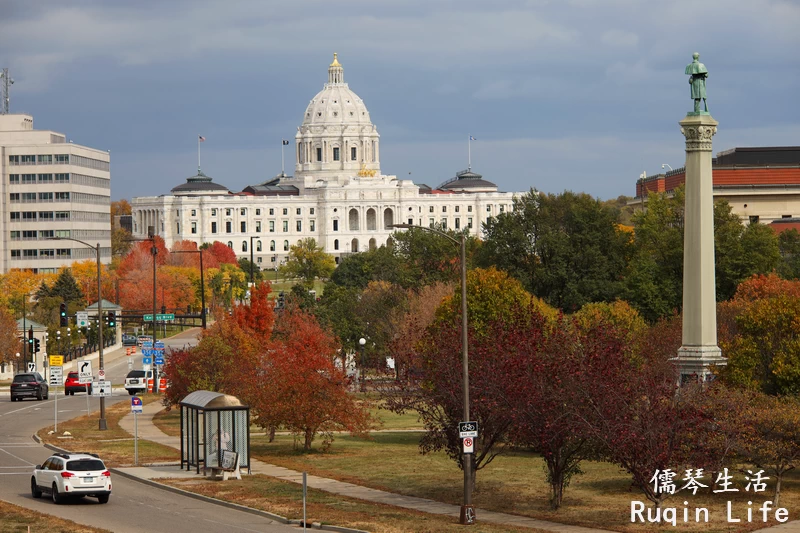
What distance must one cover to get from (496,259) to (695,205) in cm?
5133

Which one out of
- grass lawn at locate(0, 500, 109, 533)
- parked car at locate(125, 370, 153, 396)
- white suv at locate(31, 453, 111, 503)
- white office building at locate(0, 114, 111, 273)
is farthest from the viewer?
white office building at locate(0, 114, 111, 273)

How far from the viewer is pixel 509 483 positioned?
136 feet

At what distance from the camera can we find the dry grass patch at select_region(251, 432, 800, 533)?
34.9 meters

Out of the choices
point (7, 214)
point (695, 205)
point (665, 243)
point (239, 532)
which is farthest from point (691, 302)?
point (7, 214)

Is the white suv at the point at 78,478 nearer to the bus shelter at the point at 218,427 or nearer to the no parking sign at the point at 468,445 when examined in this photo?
the bus shelter at the point at 218,427

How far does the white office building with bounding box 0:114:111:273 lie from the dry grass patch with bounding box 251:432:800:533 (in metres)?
118

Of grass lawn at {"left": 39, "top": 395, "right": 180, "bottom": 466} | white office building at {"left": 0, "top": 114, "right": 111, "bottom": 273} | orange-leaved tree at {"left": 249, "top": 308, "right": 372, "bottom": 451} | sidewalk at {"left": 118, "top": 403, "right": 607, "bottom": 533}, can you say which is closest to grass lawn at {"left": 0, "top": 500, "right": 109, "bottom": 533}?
sidewalk at {"left": 118, "top": 403, "right": 607, "bottom": 533}

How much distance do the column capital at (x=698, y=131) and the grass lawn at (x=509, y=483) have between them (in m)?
11.1

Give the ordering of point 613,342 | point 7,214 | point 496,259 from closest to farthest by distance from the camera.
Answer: point 613,342 → point 496,259 → point 7,214

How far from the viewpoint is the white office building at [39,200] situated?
16600cm

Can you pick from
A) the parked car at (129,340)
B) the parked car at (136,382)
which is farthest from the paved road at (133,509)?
the parked car at (129,340)

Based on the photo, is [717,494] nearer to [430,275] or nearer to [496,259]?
[496,259]

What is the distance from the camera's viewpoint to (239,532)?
103ft

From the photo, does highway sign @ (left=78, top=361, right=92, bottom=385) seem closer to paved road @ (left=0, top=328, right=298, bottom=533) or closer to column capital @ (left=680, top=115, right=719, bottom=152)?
paved road @ (left=0, top=328, right=298, bottom=533)
